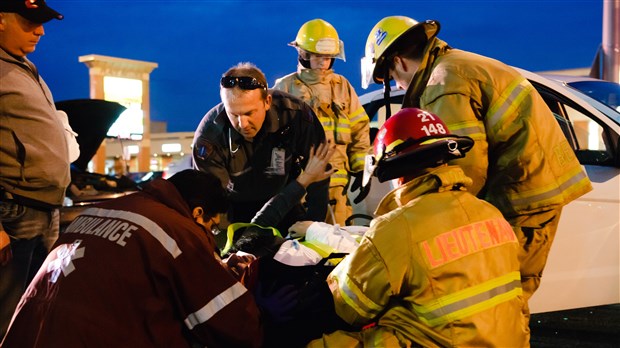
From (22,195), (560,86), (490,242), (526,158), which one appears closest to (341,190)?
(560,86)

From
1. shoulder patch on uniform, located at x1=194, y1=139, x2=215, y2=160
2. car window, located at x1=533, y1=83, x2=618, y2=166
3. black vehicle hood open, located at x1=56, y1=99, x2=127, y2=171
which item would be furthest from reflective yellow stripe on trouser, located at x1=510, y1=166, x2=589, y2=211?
black vehicle hood open, located at x1=56, y1=99, x2=127, y2=171

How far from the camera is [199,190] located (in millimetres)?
2543

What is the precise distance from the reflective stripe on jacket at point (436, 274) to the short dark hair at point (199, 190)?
22.0 inches

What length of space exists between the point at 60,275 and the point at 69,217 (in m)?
5.29

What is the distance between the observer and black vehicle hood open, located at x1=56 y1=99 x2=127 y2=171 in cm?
487

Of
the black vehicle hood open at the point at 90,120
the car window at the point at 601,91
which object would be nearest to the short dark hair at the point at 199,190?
the black vehicle hood open at the point at 90,120

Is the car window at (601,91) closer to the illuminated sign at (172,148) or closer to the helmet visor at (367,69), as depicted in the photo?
the helmet visor at (367,69)

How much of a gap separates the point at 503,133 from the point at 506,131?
2cm

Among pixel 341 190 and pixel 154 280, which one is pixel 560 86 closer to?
pixel 341 190

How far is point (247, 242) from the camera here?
3.10 metres

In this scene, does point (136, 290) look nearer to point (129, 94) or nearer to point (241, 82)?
point (241, 82)

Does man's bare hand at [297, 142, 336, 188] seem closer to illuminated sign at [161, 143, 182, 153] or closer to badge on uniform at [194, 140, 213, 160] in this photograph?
badge on uniform at [194, 140, 213, 160]

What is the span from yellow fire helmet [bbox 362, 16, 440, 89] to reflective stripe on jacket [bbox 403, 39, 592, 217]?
17 centimetres

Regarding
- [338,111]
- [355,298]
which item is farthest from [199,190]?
[338,111]
